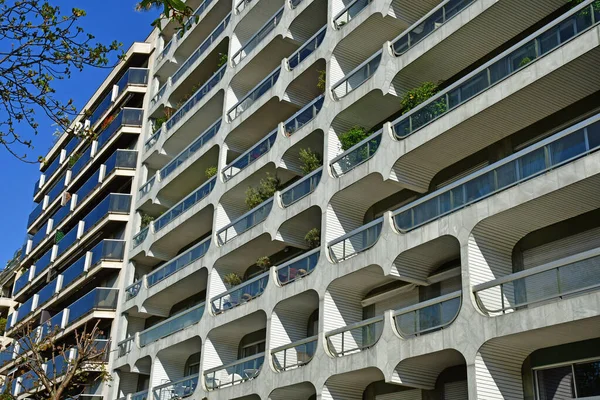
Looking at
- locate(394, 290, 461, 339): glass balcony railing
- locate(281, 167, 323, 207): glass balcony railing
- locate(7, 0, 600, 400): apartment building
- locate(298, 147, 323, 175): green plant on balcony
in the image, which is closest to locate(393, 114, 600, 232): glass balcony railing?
locate(7, 0, 600, 400): apartment building

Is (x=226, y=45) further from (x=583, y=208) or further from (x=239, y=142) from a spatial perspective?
(x=583, y=208)

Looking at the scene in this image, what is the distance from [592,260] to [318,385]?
10090 mm

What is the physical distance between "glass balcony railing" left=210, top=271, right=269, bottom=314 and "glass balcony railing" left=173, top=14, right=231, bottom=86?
50.1ft

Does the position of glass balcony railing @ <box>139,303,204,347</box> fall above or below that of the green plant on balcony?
below

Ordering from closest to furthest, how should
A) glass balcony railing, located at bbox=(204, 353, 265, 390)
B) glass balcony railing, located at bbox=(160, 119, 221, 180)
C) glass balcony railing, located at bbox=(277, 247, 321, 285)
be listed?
glass balcony railing, located at bbox=(277, 247, 321, 285)
glass balcony railing, located at bbox=(204, 353, 265, 390)
glass balcony railing, located at bbox=(160, 119, 221, 180)

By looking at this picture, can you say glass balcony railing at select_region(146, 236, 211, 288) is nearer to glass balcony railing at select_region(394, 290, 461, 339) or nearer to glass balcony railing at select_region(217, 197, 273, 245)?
glass balcony railing at select_region(217, 197, 273, 245)

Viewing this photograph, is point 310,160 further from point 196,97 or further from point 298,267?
point 196,97

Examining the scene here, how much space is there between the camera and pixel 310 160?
27922 millimetres

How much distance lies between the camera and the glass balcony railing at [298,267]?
25.1 metres

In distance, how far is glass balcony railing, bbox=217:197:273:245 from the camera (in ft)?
95.0

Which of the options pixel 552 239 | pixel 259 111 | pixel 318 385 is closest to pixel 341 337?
pixel 318 385

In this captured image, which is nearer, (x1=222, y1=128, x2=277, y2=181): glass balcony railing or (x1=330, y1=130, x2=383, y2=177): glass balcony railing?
(x1=330, y1=130, x2=383, y2=177): glass balcony railing

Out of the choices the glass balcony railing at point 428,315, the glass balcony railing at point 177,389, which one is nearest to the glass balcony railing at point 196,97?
the glass balcony railing at point 177,389

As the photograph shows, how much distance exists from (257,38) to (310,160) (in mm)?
8990
